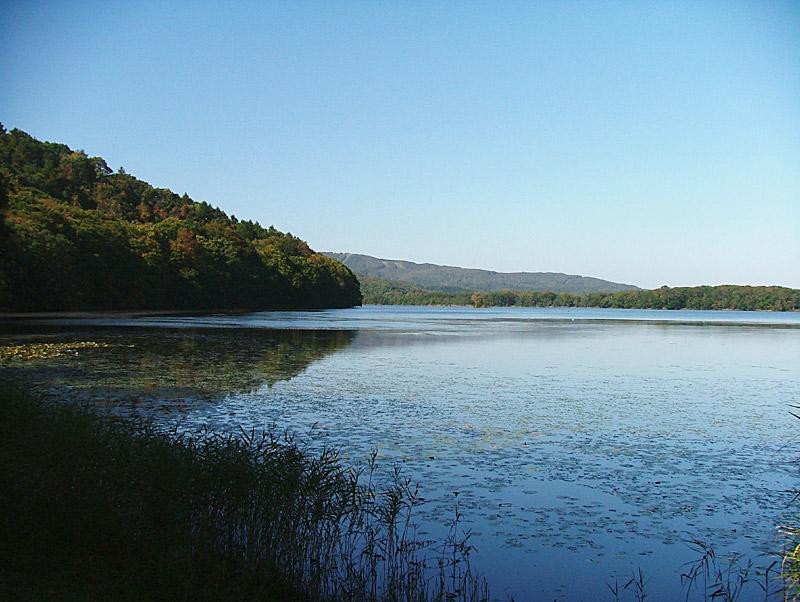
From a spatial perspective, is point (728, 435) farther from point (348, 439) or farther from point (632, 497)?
point (348, 439)

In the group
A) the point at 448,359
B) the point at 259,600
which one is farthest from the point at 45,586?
the point at 448,359

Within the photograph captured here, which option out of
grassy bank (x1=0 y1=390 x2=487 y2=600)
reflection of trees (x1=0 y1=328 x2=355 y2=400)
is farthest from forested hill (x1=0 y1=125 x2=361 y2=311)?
→ grassy bank (x1=0 y1=390 x2=487 y2=600)

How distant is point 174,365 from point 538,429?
1564 cm

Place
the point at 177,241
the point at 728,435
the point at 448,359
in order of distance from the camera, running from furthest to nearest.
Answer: the point at 177,241
the point at 448,359
the point at 728,435

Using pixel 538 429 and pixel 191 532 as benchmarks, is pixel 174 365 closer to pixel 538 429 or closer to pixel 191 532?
pixel 538 429

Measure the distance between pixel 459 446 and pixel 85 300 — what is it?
234 ft

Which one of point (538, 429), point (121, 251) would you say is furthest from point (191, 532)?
point (121, 251)

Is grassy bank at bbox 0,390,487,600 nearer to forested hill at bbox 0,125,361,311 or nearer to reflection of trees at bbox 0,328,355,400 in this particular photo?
reflection of trees at bbox 0,328,355,400

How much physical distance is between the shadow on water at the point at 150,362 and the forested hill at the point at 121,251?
18148 mm

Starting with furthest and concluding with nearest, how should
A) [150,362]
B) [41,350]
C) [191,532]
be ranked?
[41,350], [150,362], [191,532]

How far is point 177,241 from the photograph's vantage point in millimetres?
104688

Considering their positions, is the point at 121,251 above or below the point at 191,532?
above

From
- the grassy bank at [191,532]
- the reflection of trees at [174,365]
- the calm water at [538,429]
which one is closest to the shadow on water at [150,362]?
the reflection of trees at [174,365]

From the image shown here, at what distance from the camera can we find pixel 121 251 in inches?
3290
